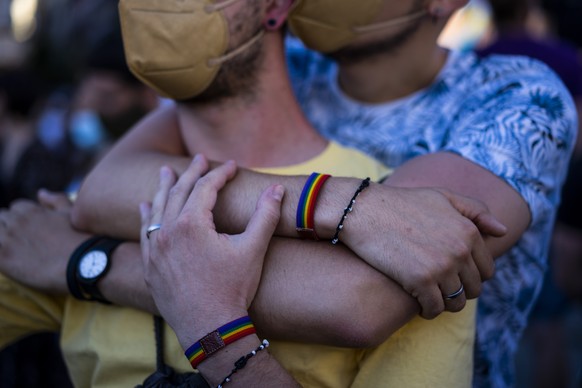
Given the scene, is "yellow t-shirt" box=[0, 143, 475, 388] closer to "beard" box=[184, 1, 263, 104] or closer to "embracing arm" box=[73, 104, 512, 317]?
"embracing arm" box=[73, 104, 512, 317]

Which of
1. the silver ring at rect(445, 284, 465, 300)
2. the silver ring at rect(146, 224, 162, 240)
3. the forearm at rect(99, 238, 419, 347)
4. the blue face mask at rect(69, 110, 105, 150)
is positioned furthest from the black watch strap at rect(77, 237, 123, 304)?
the blue face mask at rect(69, 110, 105, 150)

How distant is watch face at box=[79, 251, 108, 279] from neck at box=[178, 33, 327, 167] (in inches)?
19.5

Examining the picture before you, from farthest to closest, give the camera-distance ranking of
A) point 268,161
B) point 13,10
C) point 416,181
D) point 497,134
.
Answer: point 13,10 < point 268,161 < point 497,134 < point 416,181

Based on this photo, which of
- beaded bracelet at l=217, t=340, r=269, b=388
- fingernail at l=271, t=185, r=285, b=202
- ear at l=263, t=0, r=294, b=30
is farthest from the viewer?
ear at l=263, t=0, r=294, b=30

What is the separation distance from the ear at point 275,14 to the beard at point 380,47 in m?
0.38

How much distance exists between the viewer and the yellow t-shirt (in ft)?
6.21

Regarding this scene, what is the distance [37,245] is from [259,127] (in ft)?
2.55

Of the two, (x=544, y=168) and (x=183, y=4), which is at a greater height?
(x=183, y=4)

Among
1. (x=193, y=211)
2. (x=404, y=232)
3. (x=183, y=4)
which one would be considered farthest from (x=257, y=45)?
(x=404, y=232)

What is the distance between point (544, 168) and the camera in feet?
7.06

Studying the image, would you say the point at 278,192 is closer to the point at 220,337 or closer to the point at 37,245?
the point at 220,337

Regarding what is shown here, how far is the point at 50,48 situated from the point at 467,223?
15.6m

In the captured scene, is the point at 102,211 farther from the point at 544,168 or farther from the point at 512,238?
the point at 544,168

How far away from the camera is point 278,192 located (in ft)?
6.06
